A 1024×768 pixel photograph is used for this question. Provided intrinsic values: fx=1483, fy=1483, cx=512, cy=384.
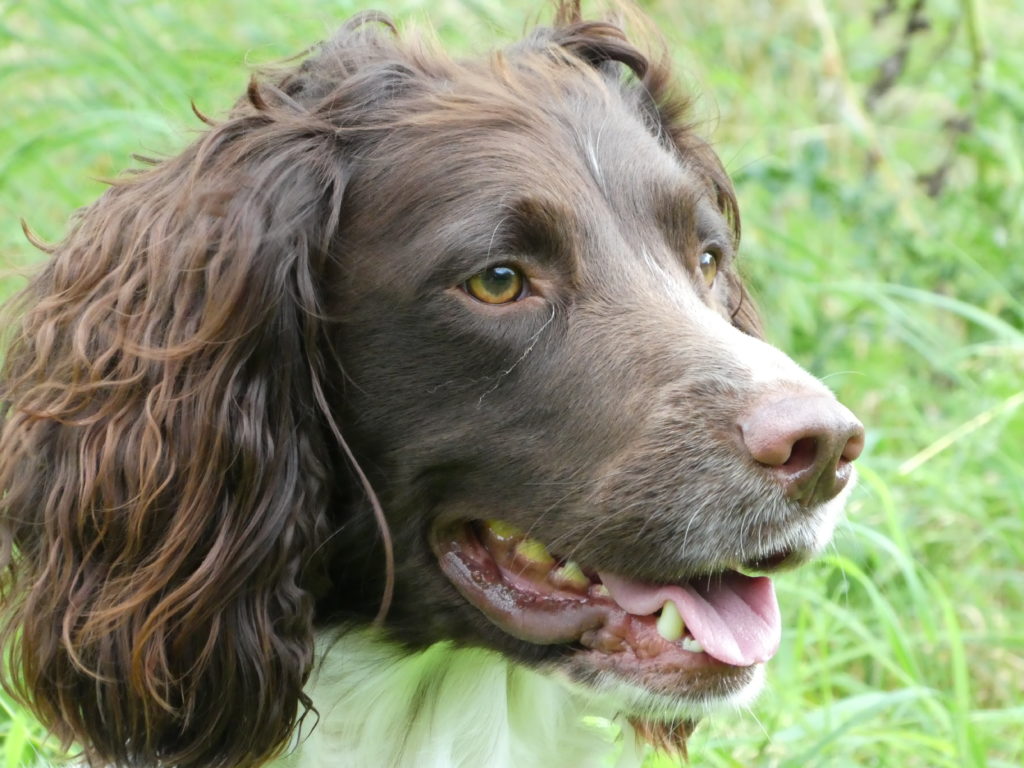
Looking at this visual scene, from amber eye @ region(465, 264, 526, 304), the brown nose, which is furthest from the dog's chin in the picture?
amber eye @ region(465, 264, 526, 304)

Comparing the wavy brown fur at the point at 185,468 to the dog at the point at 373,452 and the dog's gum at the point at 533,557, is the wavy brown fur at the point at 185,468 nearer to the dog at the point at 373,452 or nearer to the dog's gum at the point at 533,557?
the dog at the point at 373,452

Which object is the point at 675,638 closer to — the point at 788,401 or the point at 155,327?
the point at 788,401

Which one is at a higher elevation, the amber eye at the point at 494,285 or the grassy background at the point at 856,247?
the amber eye at the point at 494,285

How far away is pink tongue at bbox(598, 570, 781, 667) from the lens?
9.05 ft

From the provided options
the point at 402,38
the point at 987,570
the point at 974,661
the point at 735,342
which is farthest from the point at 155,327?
the point at 987,570

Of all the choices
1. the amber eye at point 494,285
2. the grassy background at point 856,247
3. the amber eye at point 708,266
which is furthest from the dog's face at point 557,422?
the grassy background at point 856,247

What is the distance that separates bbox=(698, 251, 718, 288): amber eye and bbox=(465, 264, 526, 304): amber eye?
1.90 ft

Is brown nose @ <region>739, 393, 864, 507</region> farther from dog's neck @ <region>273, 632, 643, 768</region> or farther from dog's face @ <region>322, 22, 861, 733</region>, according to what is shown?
dog's neck @ <region>273, 632, 643, 768</region>

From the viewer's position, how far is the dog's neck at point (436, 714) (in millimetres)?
3076

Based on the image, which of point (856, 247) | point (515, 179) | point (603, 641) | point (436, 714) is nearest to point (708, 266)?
point (515, 179)

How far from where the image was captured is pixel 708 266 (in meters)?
3.37

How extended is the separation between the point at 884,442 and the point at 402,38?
2853mm

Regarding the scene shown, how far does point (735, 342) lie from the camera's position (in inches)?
112

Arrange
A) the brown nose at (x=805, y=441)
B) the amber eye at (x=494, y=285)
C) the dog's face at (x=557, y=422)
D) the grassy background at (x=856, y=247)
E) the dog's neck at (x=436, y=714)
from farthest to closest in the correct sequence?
the grassy background at (x=856, y=247) → the dog's neck at (x=436, y=714) → the amber eye at (x=494, y=285) → the dog's face at (x=557, y=422) → the brown nose at (x=805, y=441)
